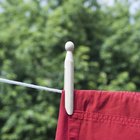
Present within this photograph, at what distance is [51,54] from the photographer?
11.3 ft

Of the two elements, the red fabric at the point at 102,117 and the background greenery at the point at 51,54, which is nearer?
the red fabric at the point at 102,117

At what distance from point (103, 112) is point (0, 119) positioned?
8.23ft

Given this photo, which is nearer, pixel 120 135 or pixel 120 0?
pixel 120 135

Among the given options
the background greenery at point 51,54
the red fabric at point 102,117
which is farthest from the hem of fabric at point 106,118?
the background greenery at point 51,54

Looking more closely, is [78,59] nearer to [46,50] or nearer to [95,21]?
[46,50]

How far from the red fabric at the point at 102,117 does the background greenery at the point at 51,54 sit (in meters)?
2.27

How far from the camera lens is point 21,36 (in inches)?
135

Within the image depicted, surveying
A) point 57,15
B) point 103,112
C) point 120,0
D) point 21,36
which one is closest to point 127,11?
point 120,0

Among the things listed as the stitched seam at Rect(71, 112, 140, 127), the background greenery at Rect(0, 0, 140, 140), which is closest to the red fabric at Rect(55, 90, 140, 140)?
the stitched seam at Rect(71, 112, 140, 127)

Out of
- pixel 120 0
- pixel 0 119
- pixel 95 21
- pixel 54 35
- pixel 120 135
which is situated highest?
pixel 120 0

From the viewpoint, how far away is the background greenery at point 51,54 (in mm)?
3225

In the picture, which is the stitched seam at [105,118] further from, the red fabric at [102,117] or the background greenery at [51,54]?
the background greenery at [51,54]

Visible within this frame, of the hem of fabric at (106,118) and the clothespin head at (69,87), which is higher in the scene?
the clothespin head at (69,87)

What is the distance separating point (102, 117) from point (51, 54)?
2565 mm
